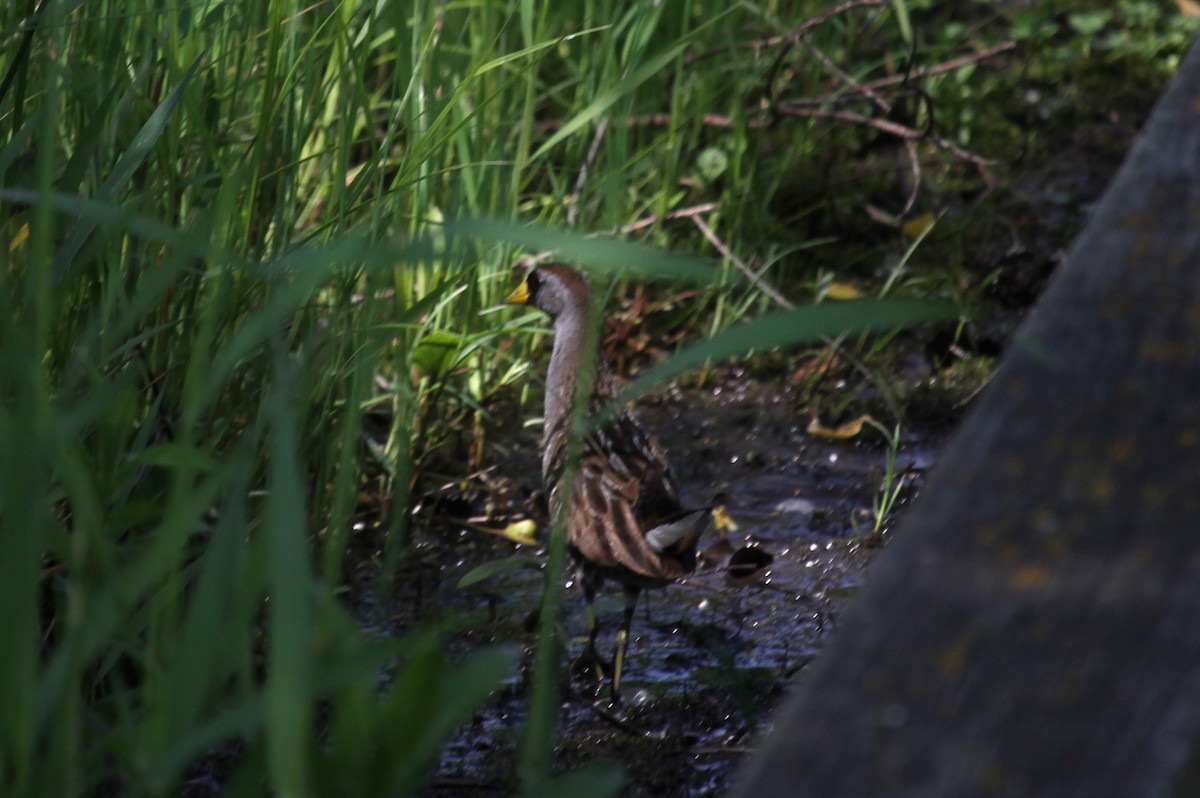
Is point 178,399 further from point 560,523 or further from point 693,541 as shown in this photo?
point 560,523

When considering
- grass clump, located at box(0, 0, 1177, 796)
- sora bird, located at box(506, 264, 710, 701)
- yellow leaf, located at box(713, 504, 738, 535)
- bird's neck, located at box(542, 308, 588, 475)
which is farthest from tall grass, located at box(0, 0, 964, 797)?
yellow leaf, located at box(713, 504, 738, 535)

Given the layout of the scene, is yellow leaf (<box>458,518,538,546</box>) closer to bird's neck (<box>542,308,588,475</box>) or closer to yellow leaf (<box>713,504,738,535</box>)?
bird's neck (<box>542,308,588,475</box>)

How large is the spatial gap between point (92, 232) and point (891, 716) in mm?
1711

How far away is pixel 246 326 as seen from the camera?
1.64 m

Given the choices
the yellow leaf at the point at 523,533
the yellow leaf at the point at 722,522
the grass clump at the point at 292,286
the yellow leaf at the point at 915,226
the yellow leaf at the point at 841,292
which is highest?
the grass clump at the point at 292,286

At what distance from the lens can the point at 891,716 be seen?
1.22 m

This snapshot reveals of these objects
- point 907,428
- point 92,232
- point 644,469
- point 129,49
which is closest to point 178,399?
point 92,232

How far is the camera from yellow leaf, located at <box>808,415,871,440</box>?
13.6ft

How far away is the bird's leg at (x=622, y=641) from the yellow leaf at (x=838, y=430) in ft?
4.06

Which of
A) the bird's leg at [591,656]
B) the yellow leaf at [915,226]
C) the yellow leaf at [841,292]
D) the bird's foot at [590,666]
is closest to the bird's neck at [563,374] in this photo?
the bird's leg at [591,656]

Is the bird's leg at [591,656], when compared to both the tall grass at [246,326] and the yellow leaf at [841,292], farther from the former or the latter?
the yellow leaf at [841,292]

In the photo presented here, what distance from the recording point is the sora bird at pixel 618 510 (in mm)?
2941

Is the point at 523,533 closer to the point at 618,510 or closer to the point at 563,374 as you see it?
the point at 563,374

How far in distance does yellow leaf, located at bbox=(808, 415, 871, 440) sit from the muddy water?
0.02 meters
